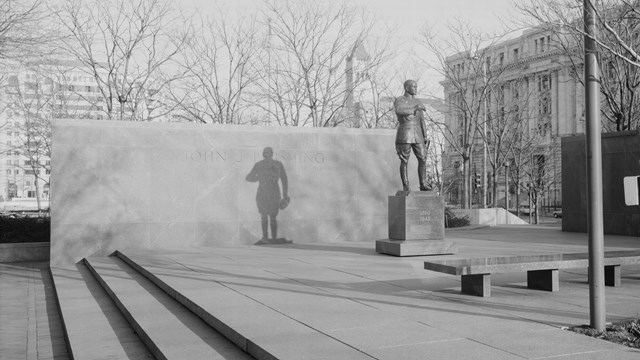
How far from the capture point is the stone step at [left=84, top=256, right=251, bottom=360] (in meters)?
6.23

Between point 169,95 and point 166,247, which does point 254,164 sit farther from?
point 169,95

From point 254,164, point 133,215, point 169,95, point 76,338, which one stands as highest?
point 169,95

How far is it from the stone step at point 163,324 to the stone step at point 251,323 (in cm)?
11

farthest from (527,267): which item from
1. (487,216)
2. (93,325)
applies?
(487,216)

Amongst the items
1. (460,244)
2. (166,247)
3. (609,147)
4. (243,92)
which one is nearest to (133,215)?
(166,247)

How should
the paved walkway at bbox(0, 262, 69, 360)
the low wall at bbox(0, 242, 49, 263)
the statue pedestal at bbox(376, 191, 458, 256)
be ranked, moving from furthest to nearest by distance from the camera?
the low wall at bbox(0, 242, 49, 263) < the statue pedestal at bbox(376, 191, 458, 256) < the paved walkway at bbox(0, 262, 69, 360)

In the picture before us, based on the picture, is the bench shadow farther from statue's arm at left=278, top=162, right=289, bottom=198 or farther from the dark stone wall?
the dark stone wall

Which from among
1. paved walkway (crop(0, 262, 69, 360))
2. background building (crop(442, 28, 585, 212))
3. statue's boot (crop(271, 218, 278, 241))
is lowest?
paved walkway (crop(0, 262, 69, 360))

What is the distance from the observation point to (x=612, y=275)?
30.2 feet

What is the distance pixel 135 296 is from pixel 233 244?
7544 millimetres

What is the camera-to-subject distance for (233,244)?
55.6 feet

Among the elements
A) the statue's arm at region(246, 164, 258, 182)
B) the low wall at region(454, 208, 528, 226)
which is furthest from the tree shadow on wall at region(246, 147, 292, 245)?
the low wall at region(454, 208, 528, 226)

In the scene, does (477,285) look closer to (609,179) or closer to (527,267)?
(527,267)

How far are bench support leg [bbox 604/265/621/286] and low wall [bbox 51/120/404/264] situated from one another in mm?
9738
